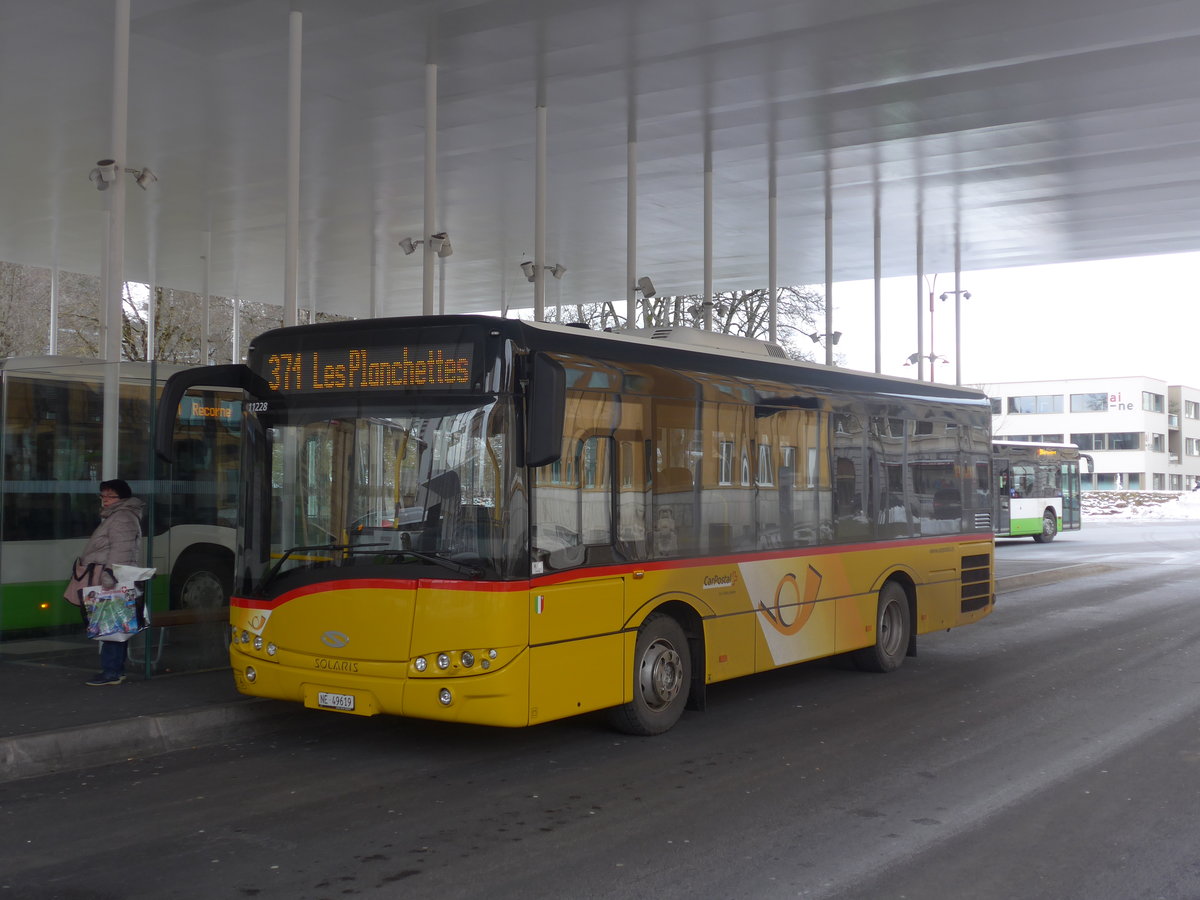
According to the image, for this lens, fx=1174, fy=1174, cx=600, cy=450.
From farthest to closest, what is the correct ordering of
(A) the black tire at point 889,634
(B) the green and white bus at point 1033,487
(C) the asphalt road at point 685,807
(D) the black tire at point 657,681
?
(B) the green and white bus at point 1033,487 → (A) the black tire at point 889,634 → (D) the black tire at point 657,681 → (C) the asphalt road at point 685,807

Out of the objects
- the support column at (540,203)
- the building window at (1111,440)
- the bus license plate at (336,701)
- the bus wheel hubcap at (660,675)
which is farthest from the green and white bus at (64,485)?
the building window at (1111,440)

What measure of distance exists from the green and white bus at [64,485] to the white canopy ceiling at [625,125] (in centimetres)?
424

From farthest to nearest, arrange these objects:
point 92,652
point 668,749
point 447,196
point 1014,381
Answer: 1. point 1014,381
2. point 447,196
3. point 92,652
4. point 668,749

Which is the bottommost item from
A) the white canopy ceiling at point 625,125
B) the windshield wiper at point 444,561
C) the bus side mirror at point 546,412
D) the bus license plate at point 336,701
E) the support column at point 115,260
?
the bus license plate at point 336,701

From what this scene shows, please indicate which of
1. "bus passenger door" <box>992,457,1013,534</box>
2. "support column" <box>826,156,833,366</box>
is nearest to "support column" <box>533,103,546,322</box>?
"support column" <box>826,156,833,366</box>

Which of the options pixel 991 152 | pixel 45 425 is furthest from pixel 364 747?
pixel 991 152

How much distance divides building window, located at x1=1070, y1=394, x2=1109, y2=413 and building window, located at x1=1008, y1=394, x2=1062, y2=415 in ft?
3.84

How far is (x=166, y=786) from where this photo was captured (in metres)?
7.53

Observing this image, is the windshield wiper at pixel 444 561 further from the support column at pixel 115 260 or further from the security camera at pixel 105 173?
the security camera at pixel 105 173

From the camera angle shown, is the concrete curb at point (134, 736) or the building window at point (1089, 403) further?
the building window at point (1089, 403)


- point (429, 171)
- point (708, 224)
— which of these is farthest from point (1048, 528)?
point (429, 171)

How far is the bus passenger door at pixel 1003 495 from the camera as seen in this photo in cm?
3656

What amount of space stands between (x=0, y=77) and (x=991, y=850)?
1462cm

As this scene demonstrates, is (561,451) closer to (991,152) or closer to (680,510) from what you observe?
(680,510)
